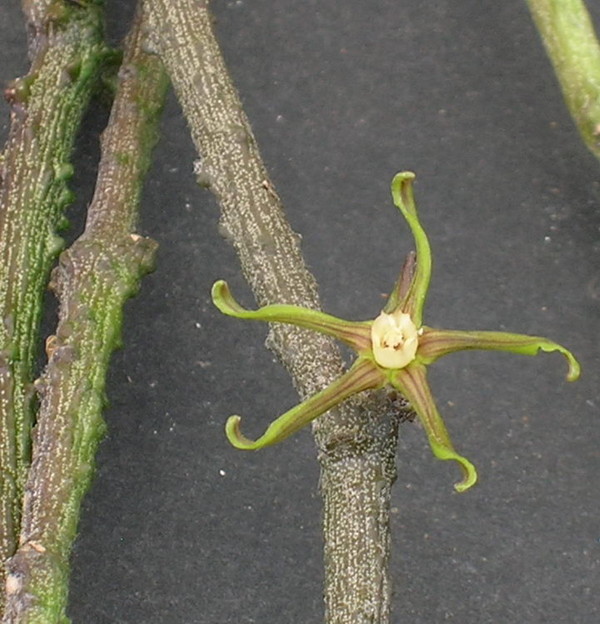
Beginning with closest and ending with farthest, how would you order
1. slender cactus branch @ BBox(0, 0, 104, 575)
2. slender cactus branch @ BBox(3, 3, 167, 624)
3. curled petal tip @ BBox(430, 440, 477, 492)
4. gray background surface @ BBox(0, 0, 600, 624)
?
curled petal tip @ BBox(430, 440, 477, 492)
slender cactus branch @ BBox(3, 3, 167, 624)
slender cactus branch @ BBox(0, 0, 104, 575)
gray background surface @ BBox(0, 0, 600, 624)

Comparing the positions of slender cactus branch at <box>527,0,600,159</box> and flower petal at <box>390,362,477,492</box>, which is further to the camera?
slender cactus branch at <box>527,0,600,159</box>

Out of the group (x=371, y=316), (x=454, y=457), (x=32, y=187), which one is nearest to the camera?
(x=454, y=457)

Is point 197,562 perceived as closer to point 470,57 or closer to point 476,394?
point 476,394

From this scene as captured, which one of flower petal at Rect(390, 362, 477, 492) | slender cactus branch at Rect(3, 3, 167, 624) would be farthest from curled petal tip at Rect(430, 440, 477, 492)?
slender cactus branch at Rect(3, 3, 167, 624)

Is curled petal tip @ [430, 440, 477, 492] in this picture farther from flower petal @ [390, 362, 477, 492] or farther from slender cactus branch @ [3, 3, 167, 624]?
slender cactus branch @ [3, 3, 167, 624]

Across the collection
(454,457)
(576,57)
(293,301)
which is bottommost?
(454,457)

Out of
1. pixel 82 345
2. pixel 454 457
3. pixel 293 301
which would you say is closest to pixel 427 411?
pixel 454 457

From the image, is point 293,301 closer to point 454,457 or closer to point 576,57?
point 454,457

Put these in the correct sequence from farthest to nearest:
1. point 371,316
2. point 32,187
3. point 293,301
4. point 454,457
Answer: point 371,316
point 32,187
point 293,301
point 454,457
